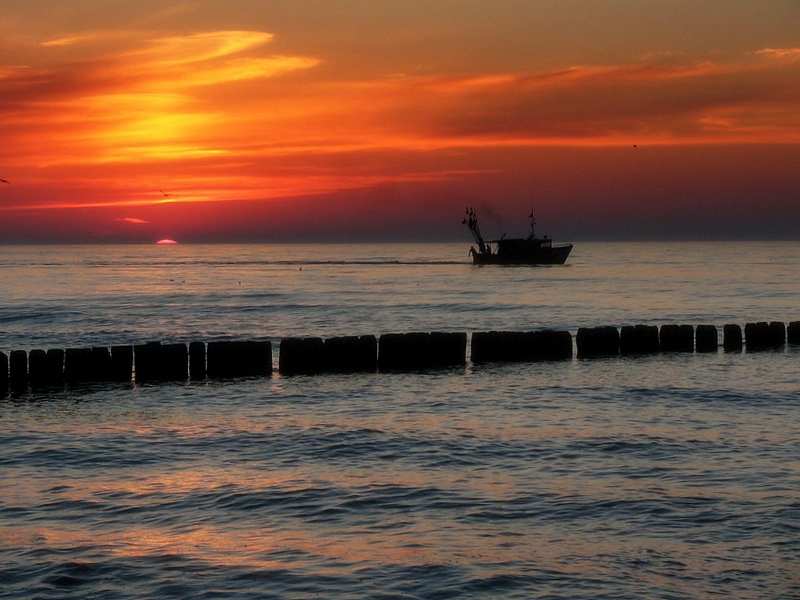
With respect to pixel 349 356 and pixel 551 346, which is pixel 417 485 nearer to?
pixel 349 356

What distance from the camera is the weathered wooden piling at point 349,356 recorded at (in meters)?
23.2

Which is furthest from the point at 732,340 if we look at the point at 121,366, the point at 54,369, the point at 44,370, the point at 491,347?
the point at 44,370

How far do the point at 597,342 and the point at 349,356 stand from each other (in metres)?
7.25

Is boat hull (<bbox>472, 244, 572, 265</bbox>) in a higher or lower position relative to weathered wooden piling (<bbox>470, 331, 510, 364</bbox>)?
higher

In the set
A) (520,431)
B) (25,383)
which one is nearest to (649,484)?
(520,431)

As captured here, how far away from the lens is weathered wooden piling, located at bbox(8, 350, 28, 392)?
20641 millimetres

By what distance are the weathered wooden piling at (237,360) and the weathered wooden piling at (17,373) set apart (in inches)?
158

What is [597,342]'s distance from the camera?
26078mm

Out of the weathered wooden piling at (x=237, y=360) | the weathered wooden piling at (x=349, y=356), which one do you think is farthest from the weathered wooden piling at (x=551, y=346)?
the weathered wooden piling at (x=237, y=360)

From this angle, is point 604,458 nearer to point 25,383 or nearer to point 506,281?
point 25,383

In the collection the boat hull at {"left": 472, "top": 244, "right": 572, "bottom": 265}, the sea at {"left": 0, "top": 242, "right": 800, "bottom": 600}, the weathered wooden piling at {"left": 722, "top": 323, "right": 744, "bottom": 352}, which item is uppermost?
the boat hull at {"left": 472, "top": 244, "right": 572, "bottom": 265}

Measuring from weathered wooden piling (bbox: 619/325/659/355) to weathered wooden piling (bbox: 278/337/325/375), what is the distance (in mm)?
8749

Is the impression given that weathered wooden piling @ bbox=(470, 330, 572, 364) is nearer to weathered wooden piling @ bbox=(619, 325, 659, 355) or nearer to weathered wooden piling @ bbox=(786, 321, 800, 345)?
weathered wooden piling @ bbox=(619, 325, 659, 355)

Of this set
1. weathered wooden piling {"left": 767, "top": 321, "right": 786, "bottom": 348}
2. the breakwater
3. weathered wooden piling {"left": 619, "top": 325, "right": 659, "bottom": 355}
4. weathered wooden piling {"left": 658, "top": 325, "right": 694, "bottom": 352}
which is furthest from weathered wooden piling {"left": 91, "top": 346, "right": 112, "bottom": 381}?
weathered wooden piling {"left": 767, "top": 321, "right": 786, "bottom": 348}
